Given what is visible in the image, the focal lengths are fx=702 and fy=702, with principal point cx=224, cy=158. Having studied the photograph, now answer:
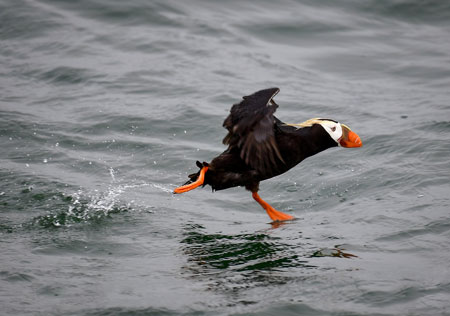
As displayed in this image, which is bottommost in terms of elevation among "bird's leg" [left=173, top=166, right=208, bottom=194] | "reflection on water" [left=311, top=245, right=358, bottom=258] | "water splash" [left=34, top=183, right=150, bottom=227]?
"reflection on water" [left=311, top=245, right=358, bottom=258]

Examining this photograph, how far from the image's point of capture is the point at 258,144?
6.54 metres

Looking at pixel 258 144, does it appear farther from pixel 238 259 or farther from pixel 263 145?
pixel 238 259

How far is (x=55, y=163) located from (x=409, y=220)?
4.46 meters

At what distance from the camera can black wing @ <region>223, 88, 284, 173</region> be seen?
652 centimetres

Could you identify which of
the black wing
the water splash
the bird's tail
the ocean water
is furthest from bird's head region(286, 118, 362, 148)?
the water splash

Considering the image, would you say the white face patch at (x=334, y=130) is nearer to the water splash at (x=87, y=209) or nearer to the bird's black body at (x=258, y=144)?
the bird's black body at (x=258, y=144)

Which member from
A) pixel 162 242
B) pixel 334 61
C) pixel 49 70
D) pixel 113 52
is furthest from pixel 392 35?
pixel 162 242

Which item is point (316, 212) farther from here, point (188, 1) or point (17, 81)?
point (188, 1)

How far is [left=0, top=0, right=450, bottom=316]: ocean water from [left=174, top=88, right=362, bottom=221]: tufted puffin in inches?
19.6

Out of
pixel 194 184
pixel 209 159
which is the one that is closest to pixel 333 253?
pixel 194 184

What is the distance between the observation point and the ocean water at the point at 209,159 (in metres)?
5.56

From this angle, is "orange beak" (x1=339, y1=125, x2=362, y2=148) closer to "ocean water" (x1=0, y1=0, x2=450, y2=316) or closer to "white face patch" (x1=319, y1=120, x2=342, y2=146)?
"white face patch" (x1=319, y1=120, x2=342, y2=146)

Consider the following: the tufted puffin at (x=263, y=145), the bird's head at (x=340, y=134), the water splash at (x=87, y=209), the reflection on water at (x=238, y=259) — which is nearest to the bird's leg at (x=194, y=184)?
the tufted puffin at (x=263, y=145)

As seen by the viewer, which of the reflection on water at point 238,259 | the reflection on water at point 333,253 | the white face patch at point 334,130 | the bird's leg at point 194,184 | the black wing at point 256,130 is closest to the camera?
the reflection on water at point 238,259
